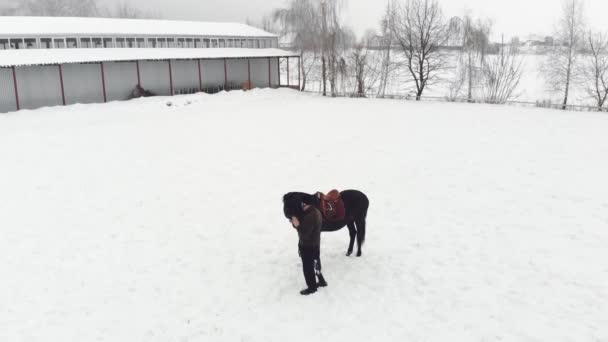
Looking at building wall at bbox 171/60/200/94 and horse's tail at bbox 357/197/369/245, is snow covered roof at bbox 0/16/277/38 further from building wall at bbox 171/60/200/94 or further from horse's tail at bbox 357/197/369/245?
horse's tail at bbox 357/197/369/245

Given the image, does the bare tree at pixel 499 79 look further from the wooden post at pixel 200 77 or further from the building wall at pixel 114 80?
the wooden post at pixel 200 77

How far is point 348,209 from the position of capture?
7.19 metres

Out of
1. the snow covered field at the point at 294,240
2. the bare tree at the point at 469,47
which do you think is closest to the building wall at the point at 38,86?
the snow covered field at the point at 294,240

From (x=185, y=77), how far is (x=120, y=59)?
7.23 m

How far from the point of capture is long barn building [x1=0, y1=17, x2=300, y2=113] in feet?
90.8

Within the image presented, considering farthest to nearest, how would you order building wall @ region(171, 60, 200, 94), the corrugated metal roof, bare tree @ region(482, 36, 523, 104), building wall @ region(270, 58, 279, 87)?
building wall @ region(270, 58, 279, 87)
bare tree @ region(482, 36, 523, 104)
building wall @ region(171, 60, 200, 94)
the corrugated metal roof

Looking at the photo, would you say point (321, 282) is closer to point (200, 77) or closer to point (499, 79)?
point (200, 77)

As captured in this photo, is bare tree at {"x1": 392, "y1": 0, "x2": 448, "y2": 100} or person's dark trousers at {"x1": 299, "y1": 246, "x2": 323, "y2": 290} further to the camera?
bare tree at {"x1": 392, "y1": 0, "x2": 448, "y2": 100}

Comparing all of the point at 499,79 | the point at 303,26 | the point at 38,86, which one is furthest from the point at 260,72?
the point at 499,79

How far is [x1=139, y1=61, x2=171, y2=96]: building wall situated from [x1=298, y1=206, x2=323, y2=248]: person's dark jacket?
31208mm

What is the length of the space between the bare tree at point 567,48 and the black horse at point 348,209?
107 ft

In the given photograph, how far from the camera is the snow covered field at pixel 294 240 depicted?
19.3 ft

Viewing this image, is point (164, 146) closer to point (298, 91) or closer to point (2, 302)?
point (2, 302)

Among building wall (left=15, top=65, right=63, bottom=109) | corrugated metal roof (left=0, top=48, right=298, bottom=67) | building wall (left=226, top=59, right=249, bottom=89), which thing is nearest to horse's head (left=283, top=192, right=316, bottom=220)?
corrugated metal roof (left=0, top=48, right=298, bottom=67)
